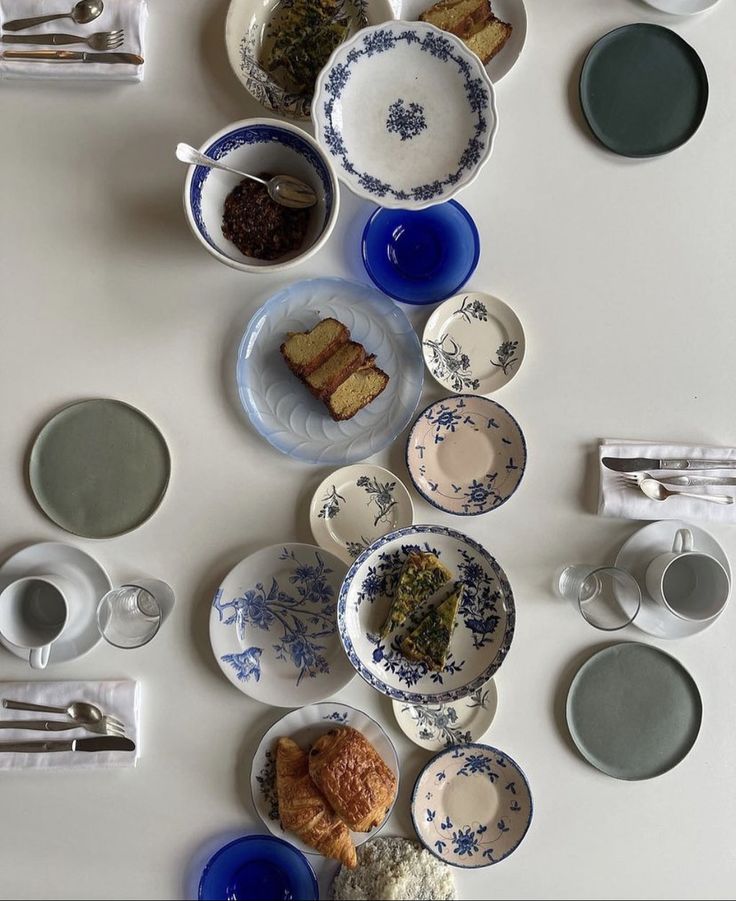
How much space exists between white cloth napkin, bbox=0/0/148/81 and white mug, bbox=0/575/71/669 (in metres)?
0.86

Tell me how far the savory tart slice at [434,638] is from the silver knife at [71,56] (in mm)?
1067

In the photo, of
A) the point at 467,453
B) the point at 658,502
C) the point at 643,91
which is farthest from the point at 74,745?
the point at 643,91

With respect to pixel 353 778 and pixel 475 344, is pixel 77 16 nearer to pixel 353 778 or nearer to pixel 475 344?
pixel 475 344

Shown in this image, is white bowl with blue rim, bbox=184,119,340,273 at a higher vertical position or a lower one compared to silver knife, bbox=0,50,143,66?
lower

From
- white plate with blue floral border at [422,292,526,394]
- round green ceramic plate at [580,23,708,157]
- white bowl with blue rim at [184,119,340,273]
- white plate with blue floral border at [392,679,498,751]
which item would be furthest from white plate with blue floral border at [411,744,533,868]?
round green ceramic plate at [580,23,708,157]

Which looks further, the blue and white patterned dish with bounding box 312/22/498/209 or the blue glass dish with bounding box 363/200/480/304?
the blue glass dish with bounding box 363/200/480/304

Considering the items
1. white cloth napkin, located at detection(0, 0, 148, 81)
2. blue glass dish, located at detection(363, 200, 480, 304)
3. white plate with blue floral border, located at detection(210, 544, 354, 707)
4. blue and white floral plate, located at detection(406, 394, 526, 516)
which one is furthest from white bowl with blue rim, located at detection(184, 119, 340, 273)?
white plate with blue floral border, located at detection(210, 544, 354, 707)

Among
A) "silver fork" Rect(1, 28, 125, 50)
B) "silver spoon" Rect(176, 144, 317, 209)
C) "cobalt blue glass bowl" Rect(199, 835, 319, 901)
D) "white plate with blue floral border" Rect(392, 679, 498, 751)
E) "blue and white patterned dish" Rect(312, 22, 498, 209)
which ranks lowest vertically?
"cobalt blue glass bowl" Rect(199, 835, 319, 901)

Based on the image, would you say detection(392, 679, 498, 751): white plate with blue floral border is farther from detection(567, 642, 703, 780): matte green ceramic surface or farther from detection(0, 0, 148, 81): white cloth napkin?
detection(0, 0, 148, 81): white cloth napkin

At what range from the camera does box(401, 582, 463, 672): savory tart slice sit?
1212mm

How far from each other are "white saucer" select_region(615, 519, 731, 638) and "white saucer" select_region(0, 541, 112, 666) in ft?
3.12

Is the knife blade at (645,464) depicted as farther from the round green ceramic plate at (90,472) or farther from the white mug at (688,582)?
the round green ceramic plate at (90,472)

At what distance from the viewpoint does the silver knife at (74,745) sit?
126 cm

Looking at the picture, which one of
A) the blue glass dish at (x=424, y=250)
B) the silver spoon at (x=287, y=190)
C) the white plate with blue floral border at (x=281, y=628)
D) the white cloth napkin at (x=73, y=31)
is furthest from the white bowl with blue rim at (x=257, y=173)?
the white plate with blue floral border at (x=281, y=628)
